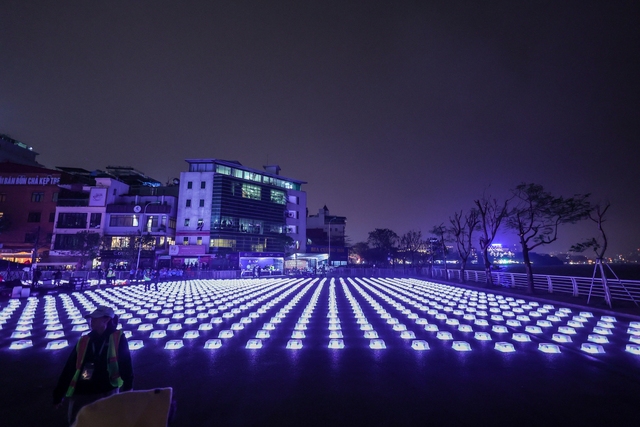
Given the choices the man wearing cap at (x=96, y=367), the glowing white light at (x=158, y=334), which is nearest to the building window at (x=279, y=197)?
the glowing white light at (x=158, y=334)

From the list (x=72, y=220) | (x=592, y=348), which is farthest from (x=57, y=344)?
(x=72, y=220)

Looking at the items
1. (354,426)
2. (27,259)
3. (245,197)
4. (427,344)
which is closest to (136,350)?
(354,426)

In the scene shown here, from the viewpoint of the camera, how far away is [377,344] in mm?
8312

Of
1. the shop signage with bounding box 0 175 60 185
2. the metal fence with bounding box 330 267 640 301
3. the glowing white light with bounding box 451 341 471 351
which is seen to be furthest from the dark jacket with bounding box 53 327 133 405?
the shop signage with bounding box 0 175 60 185

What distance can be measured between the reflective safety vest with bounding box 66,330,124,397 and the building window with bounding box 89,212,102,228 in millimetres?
59992

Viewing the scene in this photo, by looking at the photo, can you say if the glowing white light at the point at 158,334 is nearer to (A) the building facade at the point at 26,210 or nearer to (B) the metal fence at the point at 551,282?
(B) the metal fence at the point at 551,282

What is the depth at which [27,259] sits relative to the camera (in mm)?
50250

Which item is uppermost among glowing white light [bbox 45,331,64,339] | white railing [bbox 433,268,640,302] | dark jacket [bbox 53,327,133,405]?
dark jacket [bbox 53,327,133,405]

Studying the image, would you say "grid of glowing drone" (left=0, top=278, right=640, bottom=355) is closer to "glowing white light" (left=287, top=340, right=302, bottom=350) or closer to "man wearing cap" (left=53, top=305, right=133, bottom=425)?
"glowing white light" (left=287, top=340, right=302, bottom=350)

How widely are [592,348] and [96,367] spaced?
34.8 feet

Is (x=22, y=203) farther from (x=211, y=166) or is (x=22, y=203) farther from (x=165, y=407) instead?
(x=165, y=407)

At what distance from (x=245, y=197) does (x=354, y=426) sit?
5934 cm

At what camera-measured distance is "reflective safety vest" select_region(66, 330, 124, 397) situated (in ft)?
11.8

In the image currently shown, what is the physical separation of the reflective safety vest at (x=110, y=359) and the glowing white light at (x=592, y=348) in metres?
10.2
